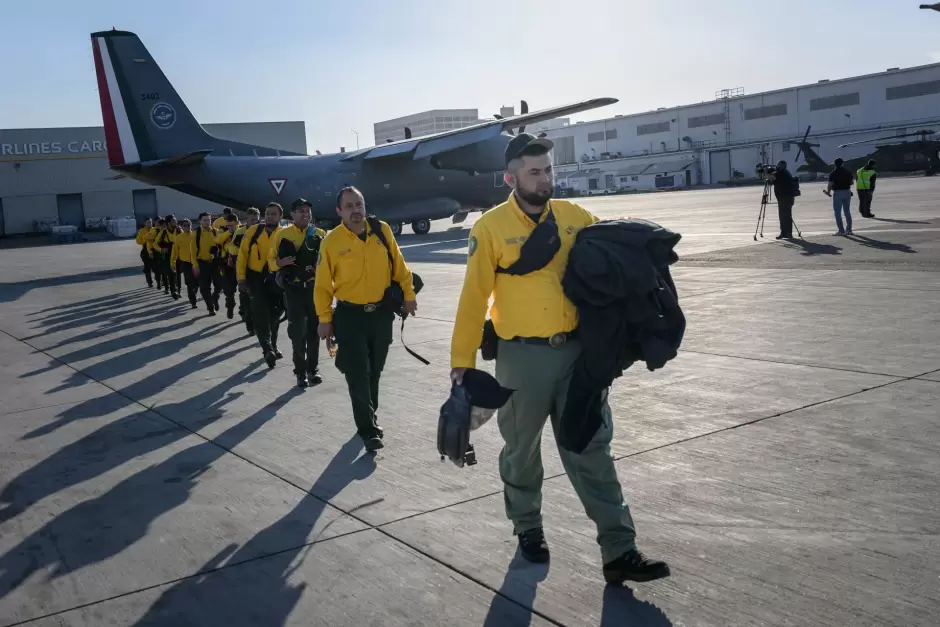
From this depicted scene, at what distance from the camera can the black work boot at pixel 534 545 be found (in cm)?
449

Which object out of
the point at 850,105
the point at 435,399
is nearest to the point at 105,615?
the point at 435,399

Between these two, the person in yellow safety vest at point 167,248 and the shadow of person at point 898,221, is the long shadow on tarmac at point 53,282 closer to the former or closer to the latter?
the person in yellow safety vest at point 167,248

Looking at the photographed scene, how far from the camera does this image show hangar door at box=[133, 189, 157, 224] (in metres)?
73.9

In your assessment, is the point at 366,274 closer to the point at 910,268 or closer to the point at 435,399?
the point at 435,399

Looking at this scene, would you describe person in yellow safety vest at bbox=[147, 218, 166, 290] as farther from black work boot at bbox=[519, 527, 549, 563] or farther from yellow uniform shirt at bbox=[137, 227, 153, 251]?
black work boot at bbox=[519, 527, 549, 563]

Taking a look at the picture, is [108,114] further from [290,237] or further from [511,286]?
[511,286]

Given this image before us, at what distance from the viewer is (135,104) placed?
3022 cm

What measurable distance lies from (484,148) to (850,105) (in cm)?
5773

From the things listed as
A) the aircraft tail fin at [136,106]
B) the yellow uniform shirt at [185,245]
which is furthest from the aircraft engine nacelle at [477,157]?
the yellow uniform shirt at [185,245]

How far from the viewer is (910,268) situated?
1430 centimetres

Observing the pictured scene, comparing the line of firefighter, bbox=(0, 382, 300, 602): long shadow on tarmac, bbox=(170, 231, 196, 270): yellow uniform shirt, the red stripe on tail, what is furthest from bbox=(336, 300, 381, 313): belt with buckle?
the red stripe on tail

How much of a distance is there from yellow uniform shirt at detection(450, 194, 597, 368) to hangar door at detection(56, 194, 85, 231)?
7476 centimetres

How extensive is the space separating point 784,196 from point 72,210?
214 feet

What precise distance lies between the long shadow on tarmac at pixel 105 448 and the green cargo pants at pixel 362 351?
1.76 m
